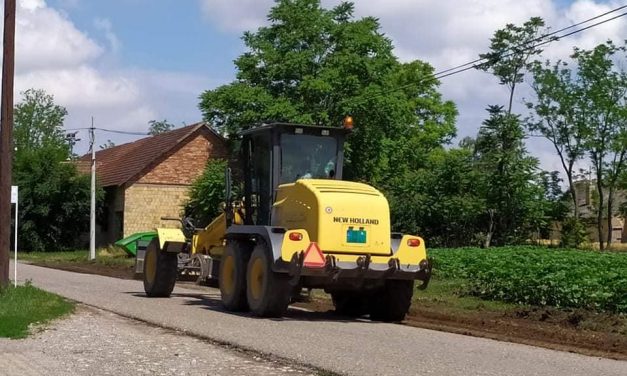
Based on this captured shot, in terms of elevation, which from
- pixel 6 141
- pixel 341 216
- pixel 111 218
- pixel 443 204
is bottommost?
pixel 341 216

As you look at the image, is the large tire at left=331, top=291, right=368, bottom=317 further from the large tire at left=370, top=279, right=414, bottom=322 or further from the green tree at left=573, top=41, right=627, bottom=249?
the green tree at left=573, top=41, right=627, bottom=249

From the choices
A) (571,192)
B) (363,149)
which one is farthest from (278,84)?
(571,192)

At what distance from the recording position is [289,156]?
1706 centimetres

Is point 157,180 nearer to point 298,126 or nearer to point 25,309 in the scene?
point 298,126

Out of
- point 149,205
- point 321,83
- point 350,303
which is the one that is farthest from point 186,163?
point 350,303

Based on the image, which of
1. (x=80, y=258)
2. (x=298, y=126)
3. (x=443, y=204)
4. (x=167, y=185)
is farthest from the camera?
(x=167, y=185)

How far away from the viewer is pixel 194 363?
A: 10.7m

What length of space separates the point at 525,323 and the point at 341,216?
4.06m

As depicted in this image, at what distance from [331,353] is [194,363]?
179 cm

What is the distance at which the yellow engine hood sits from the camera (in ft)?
50.6

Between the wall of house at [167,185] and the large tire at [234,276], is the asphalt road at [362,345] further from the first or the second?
the wall of house at [167,185]

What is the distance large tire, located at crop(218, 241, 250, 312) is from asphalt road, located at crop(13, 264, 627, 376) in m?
0.34

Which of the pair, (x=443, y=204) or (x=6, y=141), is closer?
(x=6, y=141)

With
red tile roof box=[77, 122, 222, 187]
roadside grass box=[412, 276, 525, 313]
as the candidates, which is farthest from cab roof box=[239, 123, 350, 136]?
red tile roof box=[77, 122, 222, 187]
